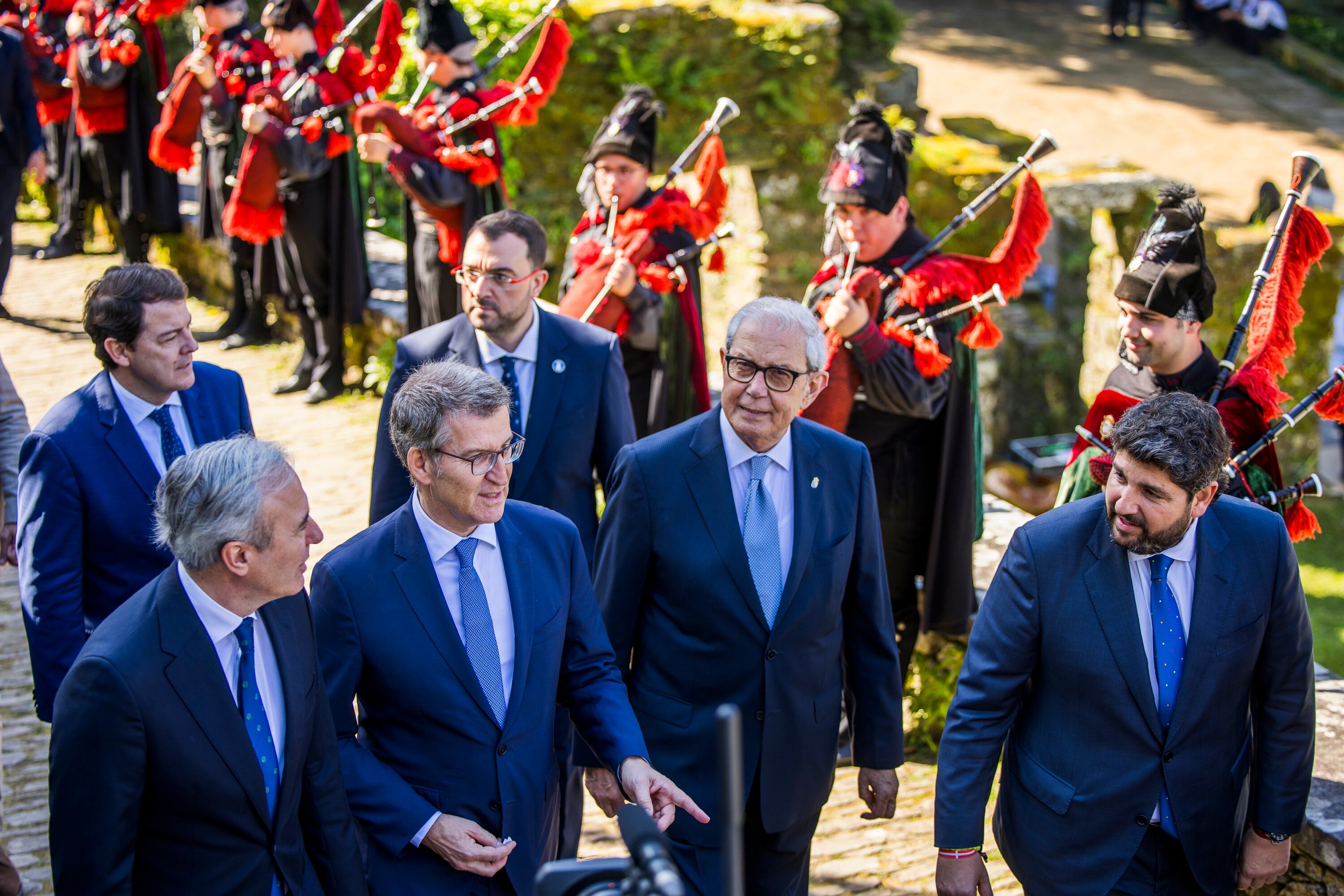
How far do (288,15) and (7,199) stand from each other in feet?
8.11

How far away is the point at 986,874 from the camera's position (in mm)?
3355

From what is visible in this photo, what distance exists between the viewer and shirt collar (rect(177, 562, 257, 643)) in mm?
2623

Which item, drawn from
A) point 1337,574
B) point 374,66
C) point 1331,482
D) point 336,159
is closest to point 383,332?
point 336,159

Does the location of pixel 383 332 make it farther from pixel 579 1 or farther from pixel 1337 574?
pixel 1337 574

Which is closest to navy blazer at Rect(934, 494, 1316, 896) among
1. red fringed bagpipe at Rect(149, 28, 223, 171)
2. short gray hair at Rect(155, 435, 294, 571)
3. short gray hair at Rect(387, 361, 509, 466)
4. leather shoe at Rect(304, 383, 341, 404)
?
short gray hair at Rect(387, 361, 509, 466)

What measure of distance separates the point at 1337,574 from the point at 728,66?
664 cm

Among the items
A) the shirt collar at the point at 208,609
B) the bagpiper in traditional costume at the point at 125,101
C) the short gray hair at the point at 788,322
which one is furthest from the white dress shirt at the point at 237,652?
the bagpiper in traditional costume at the point at 125,101

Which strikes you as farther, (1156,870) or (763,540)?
(763,540)

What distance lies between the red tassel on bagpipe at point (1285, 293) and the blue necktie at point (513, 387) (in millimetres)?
2292

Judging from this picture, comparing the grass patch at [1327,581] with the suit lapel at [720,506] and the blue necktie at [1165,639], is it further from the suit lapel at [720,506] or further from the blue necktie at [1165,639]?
the suit lapel at [720,506]

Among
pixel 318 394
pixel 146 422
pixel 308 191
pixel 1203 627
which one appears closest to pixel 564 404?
pixel 146 422

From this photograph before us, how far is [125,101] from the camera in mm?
9203

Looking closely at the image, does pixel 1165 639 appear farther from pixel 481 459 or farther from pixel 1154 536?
pixel 481 459

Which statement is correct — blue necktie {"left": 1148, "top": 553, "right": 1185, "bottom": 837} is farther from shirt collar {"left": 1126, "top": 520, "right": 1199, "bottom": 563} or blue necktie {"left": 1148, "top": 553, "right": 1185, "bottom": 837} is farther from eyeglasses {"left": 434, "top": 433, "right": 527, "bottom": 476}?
eyeglasses {"left": 434, "top": 433, "right": 527, "bottom": 476}
